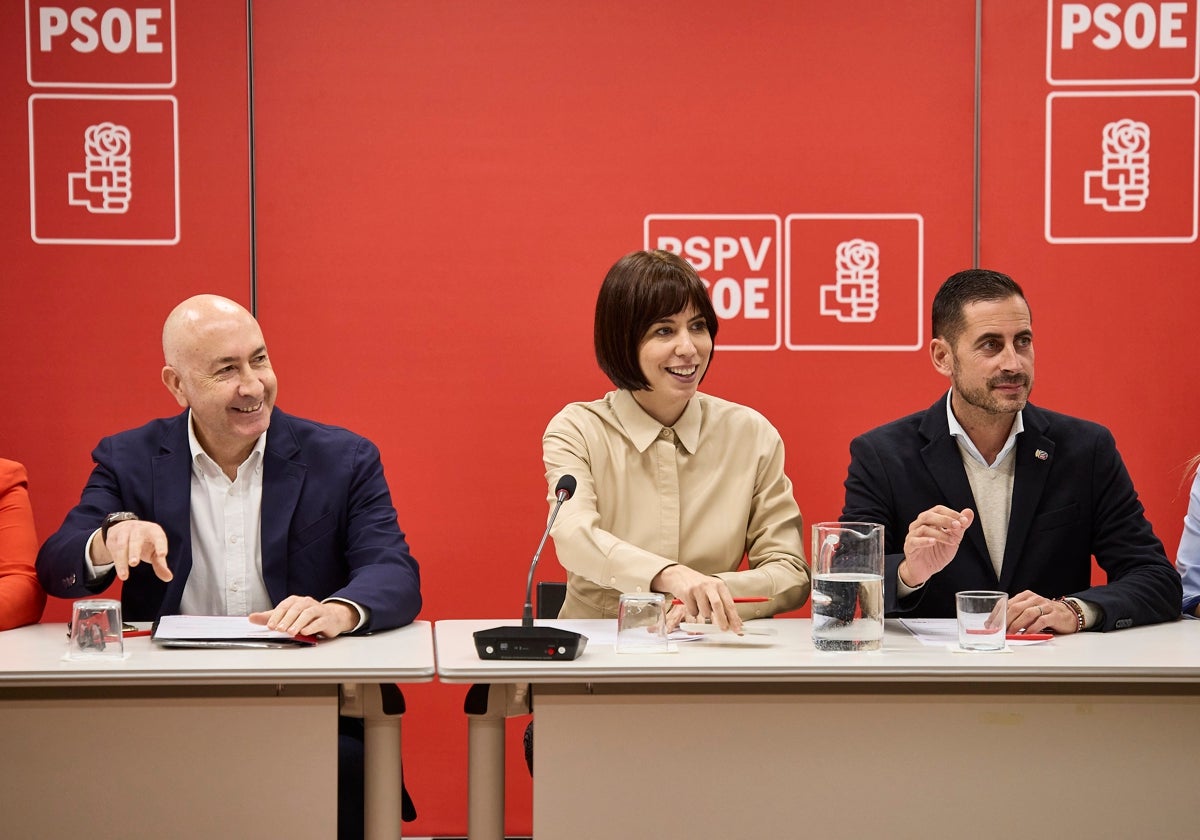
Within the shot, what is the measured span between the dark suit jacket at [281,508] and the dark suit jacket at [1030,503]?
3.32ft

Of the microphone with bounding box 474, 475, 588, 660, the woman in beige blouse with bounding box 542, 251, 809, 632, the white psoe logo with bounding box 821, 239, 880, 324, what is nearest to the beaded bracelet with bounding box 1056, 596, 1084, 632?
the woman in beige blouse with bounding box 542, 251, 809, 632

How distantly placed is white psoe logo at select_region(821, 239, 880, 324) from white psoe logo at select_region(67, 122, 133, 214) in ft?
6.42

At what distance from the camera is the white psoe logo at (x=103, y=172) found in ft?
10.9

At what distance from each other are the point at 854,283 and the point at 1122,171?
2.69 ft

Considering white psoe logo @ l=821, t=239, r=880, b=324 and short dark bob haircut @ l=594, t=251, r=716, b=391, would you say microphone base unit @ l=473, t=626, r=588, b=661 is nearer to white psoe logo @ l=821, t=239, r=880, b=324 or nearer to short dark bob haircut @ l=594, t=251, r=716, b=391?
short dark bob haircut @ l=594, t=251, r=716, b=391

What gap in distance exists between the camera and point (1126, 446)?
3.47 meters

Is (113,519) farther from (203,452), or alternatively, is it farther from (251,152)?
(251,152)

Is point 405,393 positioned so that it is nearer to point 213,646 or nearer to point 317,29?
point 317,29

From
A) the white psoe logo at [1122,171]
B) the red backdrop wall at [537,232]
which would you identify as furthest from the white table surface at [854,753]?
the white psoe logo at [1122,171]

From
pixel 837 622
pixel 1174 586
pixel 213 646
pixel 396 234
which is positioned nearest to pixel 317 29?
pixel 396 234

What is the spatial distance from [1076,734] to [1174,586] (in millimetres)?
612

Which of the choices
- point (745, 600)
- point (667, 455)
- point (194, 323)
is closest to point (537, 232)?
point (667, 455)

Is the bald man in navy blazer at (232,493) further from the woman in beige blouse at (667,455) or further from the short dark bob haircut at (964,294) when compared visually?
the short dark bob haircut at (964,294)

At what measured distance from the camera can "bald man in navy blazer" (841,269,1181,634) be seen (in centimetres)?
252
